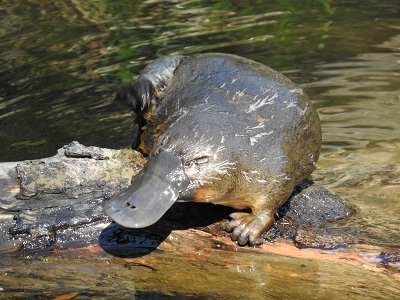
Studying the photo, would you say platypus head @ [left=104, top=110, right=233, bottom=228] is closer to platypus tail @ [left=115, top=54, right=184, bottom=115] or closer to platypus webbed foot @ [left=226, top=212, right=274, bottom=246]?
platypus webbed foot @ [left=226, top=212, right=274, bottom=246]

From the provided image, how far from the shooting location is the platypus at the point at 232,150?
362 cm

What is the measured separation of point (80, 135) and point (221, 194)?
2.67 metres

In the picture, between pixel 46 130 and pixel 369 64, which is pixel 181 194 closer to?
pixel 46 130

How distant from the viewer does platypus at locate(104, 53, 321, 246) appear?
3.62m

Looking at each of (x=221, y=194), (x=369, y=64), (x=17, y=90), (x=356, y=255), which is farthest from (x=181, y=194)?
(x=369, y=64)

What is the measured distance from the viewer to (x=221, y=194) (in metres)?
3.78

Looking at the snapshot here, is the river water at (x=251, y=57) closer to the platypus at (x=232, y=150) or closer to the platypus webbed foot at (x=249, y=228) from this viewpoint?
the platypus webbed foot at (x=249, y=228)

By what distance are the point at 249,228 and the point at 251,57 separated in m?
4.09

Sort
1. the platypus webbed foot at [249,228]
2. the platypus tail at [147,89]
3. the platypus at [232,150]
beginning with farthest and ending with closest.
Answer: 1. the platypus tail at [147,89]
2. the platypus webbed foot at [249,228]
3. the platypus at [232,150]

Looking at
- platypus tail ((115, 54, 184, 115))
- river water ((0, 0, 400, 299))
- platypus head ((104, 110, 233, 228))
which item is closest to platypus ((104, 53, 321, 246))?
platypus head ((104, 110, 233, 228))

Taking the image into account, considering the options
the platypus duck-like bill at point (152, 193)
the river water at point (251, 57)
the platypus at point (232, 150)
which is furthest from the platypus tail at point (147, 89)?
the river water at point (251, 57)

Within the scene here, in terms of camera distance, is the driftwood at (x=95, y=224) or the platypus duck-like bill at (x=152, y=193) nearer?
the platypus duck-like bill at (x=152, y=193)

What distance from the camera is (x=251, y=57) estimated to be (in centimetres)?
765

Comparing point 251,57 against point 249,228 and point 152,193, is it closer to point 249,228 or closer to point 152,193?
point 249,228
